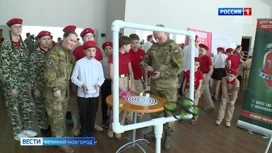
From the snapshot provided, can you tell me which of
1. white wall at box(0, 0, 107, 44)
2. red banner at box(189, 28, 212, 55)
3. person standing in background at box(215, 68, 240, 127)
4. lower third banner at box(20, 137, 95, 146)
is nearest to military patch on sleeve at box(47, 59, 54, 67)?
lower third banner at box(20, 137, 95, 146)

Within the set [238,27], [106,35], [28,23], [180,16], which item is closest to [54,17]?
[28,23]

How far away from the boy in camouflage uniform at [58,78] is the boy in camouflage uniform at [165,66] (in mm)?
847

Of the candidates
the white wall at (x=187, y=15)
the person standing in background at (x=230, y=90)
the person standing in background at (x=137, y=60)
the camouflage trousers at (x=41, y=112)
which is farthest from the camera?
the white wall at (x=187, y=15)

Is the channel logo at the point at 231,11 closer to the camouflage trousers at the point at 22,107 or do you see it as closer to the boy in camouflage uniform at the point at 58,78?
the boy in camouflage uniform at the point at 58,78

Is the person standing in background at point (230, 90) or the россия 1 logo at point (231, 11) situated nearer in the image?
the person standing in background at point (230, 90)

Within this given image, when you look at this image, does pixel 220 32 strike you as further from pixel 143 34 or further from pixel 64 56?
pixel 64 56

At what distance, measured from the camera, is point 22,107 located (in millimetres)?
2752

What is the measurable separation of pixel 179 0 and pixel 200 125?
434 centimetres

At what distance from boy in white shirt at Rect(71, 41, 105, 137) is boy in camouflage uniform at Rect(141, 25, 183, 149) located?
0.56 metres

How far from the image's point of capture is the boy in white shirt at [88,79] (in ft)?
8.20

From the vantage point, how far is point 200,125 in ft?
12.4

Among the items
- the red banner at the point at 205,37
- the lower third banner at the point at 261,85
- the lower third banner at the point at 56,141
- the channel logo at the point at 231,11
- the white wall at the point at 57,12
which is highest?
the channel logo at the point at 231,11

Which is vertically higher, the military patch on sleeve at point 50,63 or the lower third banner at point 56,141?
the military patch on sleeve at point 50,63

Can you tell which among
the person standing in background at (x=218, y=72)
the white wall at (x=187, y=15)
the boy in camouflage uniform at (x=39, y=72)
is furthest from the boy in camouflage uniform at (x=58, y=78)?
the person standing in background at (x=218, y=72)
